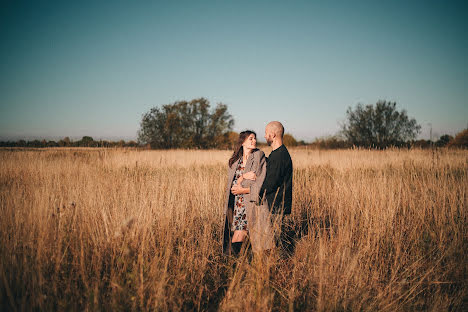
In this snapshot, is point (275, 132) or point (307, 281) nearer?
point (307, 281)

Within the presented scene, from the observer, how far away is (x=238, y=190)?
2.92 m

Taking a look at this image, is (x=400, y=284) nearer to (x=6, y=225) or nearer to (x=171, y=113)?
(x=6, y=225)

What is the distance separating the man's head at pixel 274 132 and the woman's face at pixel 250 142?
1.31ft

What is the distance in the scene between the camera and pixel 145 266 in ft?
6.98

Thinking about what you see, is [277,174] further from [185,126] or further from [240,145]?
[185,126]

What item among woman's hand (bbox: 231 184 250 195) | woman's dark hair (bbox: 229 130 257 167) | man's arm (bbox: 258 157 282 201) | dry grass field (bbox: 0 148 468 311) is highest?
woman's dark hair (bbox: 229 130 257 167)

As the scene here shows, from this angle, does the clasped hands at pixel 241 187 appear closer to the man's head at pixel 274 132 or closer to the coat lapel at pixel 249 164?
the coat lapel at pixel 249 164

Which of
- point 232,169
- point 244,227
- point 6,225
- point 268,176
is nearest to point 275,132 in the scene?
point 268,176

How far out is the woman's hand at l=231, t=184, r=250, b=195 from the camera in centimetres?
283

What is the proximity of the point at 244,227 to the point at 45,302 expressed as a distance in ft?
7.55

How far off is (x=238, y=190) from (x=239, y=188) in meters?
0.03

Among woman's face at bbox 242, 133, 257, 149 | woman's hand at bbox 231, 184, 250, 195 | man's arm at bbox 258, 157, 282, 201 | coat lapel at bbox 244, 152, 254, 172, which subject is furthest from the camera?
woman's face at bbox 242, 133, 257, 149

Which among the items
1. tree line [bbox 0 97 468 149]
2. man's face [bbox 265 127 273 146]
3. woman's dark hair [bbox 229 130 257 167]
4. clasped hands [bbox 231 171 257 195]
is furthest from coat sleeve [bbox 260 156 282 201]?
tree line [bbox 0 97 468 149]

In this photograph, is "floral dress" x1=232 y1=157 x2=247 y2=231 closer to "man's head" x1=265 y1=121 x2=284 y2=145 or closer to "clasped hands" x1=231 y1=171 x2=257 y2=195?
"clasped hands" x1=231 y1=171 x2=257 y2=195
